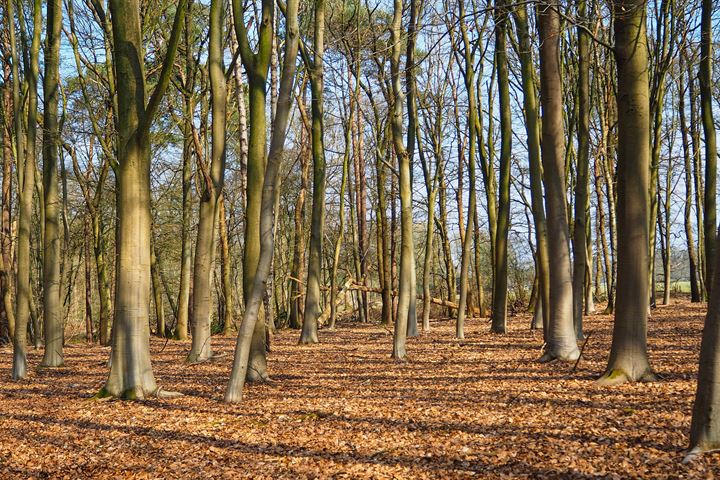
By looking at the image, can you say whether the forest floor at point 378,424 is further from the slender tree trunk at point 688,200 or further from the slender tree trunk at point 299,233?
the slender tree trunk at point 688,200

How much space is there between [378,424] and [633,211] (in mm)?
3561

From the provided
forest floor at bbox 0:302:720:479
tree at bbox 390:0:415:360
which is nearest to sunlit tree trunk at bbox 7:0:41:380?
forest floor at bbox 0:302:720:479

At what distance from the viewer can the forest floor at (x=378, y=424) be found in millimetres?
4633

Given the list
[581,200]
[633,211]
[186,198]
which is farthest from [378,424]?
[186,198]

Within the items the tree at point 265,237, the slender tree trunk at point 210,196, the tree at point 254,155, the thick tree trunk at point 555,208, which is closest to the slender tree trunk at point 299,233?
the slender tree trunk at point 210,196

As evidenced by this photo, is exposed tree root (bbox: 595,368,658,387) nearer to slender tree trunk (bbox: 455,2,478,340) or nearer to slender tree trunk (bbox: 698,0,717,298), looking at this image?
slender tree trunk (bbox: 455,2,478,340)

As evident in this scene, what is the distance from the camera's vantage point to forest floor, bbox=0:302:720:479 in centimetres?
463

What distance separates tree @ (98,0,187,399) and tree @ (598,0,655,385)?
520 centimetres

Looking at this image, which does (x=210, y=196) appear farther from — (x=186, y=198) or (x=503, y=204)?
(x=503, y=204)

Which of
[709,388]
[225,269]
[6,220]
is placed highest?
[6,220]

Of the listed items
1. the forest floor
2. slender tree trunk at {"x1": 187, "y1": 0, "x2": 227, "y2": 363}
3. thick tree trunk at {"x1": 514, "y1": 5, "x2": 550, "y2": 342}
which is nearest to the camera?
the forest floor

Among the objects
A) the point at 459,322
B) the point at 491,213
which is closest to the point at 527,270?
the point at 491,213

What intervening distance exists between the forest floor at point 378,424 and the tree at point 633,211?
389 mm

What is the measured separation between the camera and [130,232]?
7629 mm
